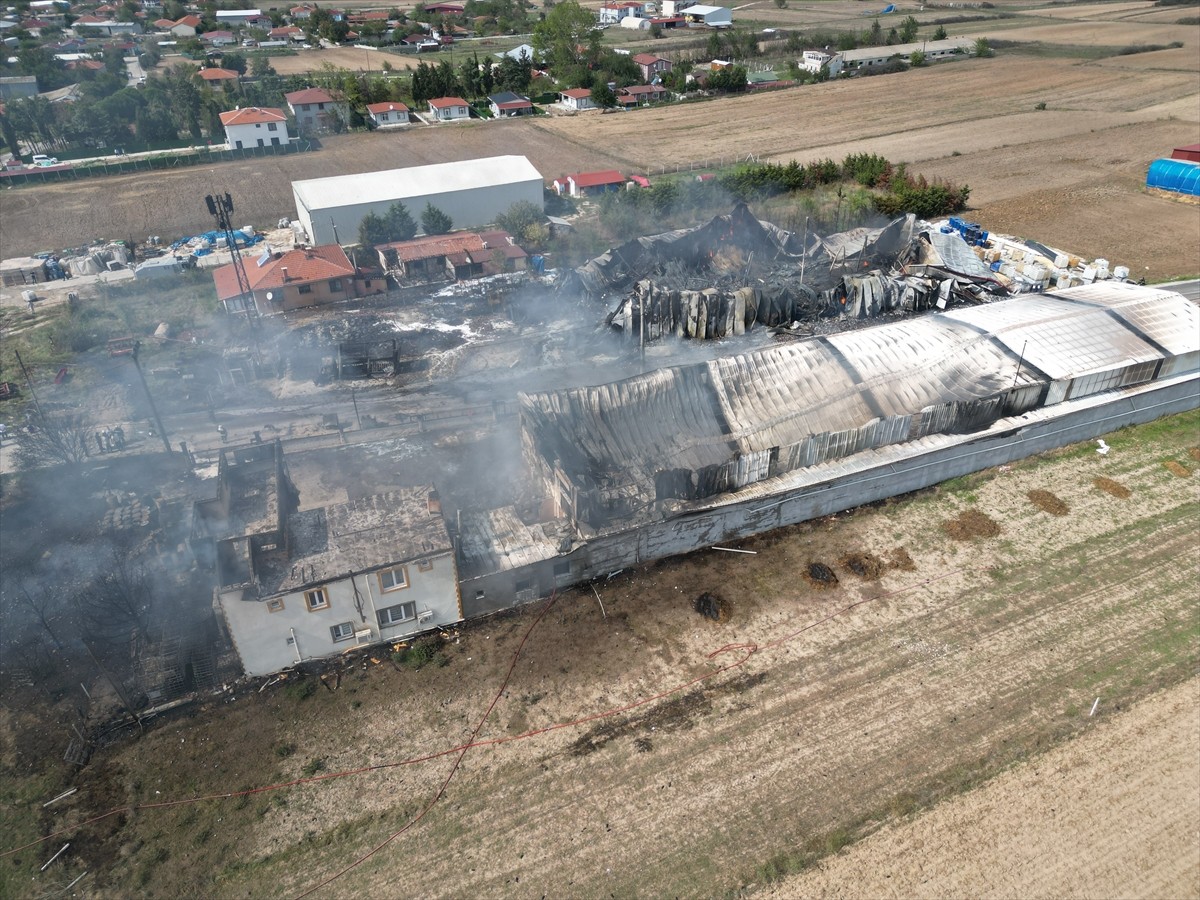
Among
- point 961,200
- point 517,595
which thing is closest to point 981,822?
point 517,595

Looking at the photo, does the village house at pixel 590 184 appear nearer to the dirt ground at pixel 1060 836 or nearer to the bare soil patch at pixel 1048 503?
the bare soil patch at pixel 1048 503

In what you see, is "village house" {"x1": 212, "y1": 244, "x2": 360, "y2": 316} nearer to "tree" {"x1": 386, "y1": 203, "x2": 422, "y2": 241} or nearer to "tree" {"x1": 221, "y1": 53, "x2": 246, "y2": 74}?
"tree" {"x1": 386, "y1": 203, "x2": 422, "y2": 241}

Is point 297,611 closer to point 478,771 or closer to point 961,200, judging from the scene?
point 478,771

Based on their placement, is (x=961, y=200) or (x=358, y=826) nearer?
(x=358, y=826)

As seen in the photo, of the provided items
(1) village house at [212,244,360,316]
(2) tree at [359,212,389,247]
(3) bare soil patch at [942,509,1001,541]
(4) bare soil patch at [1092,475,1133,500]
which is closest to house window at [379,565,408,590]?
(3) bare soil patch at [942,509,1001,541]

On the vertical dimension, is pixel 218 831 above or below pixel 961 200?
below

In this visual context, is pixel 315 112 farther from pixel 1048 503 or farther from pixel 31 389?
pixel 1048 503

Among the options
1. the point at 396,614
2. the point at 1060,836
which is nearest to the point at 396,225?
the point at 396,614
